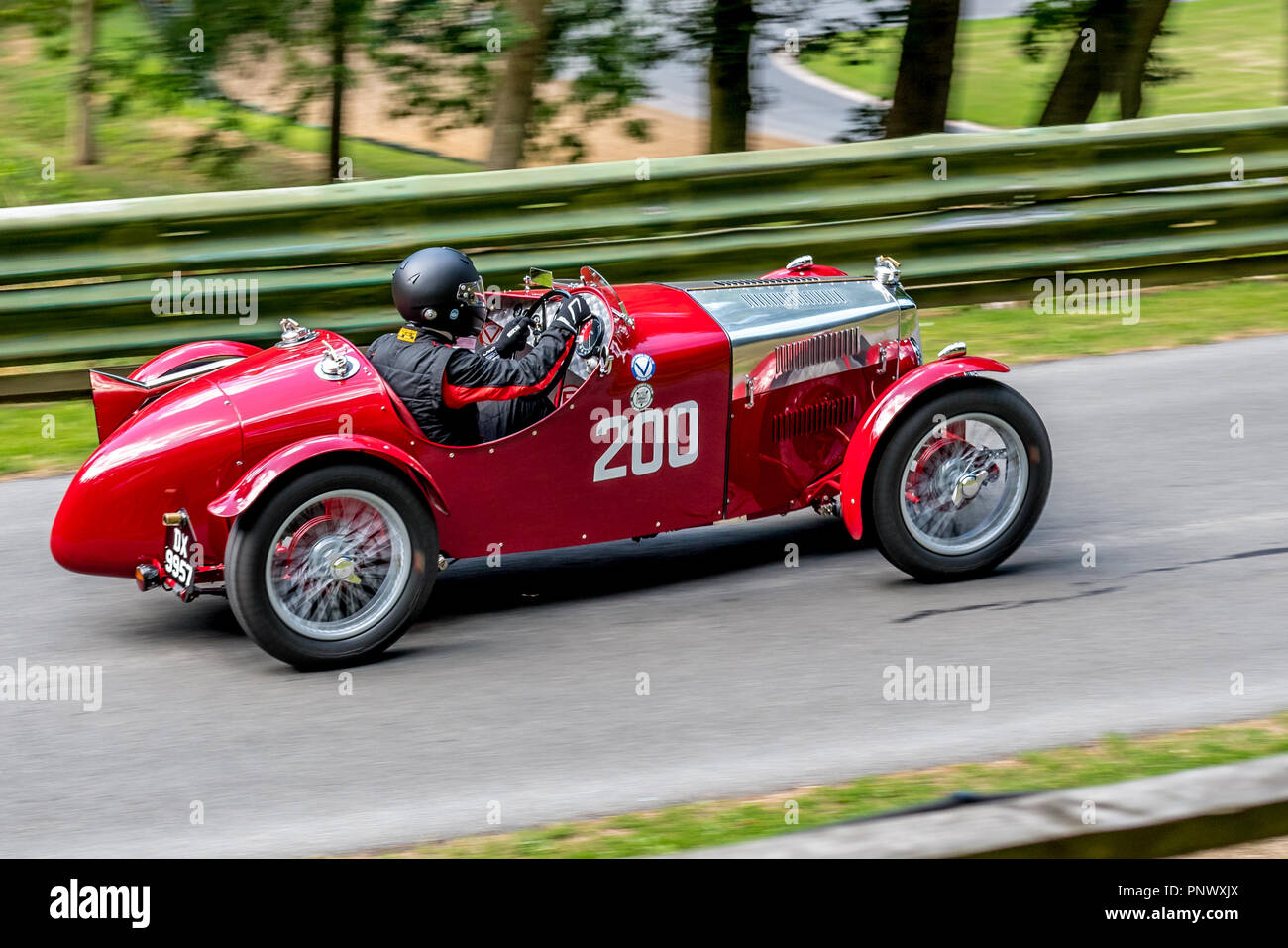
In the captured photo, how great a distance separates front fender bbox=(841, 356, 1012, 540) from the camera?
18.2 feet

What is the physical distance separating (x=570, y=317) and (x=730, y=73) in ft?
25.5

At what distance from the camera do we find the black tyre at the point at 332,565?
4.89 m

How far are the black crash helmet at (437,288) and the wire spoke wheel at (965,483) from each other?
5.73ft

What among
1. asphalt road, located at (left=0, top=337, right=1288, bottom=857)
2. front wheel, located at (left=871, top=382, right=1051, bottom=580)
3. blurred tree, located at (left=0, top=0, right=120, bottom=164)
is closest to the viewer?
asphalt road, located at (left=0, top=337, right=1288, bottom=857)

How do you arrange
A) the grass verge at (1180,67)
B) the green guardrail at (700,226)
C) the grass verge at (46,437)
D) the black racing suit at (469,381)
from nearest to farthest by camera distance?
1. the black racing suit at (469,381)
2. the grass verge at (46,437)
3. the green guardrail at (700,226)
4. the grass verge at (1180,67)

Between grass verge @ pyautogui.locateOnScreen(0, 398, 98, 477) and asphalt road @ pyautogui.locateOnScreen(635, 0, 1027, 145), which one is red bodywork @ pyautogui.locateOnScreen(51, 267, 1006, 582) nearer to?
grass verge @ pyautogui.locateOnScreen(0, 398, 98, 477)

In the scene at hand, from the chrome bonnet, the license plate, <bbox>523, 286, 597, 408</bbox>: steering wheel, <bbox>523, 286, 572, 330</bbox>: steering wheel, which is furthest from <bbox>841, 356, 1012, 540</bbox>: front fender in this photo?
the license plate

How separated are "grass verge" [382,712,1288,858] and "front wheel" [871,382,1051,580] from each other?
131 cm

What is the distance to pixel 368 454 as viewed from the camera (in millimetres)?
5047

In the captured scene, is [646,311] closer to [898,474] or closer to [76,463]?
[898,474]

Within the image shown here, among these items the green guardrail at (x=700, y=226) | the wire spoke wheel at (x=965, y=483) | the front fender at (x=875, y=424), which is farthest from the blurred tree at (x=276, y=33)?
the wire spoke wheel at (x=965, y=483)

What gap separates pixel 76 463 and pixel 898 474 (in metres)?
4.01

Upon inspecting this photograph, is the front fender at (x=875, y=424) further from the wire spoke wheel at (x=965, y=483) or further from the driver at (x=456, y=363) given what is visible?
the driver at (x=456, y=363)

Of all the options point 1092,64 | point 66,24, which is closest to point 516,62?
point 66,24
